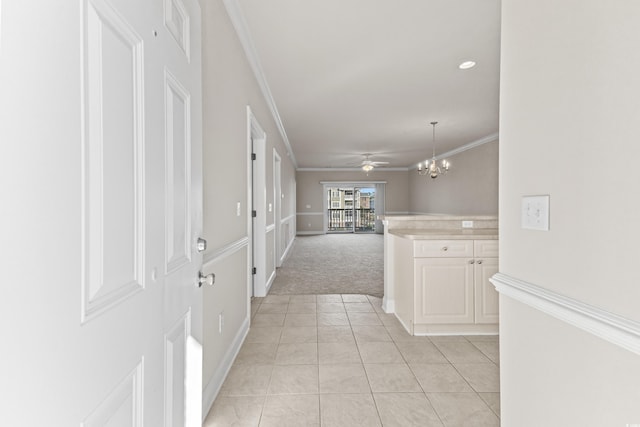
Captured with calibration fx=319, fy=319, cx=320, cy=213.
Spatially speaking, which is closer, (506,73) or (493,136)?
(506,73)

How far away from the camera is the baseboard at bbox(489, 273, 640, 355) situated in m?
0.74

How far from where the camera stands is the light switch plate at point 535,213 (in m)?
1.02

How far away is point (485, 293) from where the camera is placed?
9.21 feet

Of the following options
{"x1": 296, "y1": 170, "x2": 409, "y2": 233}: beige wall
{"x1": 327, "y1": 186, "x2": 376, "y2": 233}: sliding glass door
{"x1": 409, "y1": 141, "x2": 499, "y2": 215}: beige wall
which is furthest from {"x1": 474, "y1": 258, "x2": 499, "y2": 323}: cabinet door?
{"x1": 327, "y1": 186, "x2": 376, "y2": 233}: sliding glass door

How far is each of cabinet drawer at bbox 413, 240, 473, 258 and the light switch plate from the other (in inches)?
65.9

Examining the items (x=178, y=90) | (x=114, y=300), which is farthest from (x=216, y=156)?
(x=114, y=300)

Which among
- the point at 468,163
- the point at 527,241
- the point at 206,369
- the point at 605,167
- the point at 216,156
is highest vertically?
the point at 468,163

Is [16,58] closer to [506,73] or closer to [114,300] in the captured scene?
[114,300]

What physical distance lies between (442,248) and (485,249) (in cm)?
38

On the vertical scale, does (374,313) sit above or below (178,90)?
below

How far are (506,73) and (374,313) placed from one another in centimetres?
267

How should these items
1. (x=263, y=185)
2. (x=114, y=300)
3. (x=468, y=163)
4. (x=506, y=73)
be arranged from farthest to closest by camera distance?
(x=468, y=163), (x=263, y=185), (x=506, y=73), (x=114, y=300)

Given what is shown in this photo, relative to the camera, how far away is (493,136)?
639cm

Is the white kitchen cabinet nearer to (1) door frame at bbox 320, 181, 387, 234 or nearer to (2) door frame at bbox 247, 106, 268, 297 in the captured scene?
(2) door frame at bbox 247, 106, 268, 297
